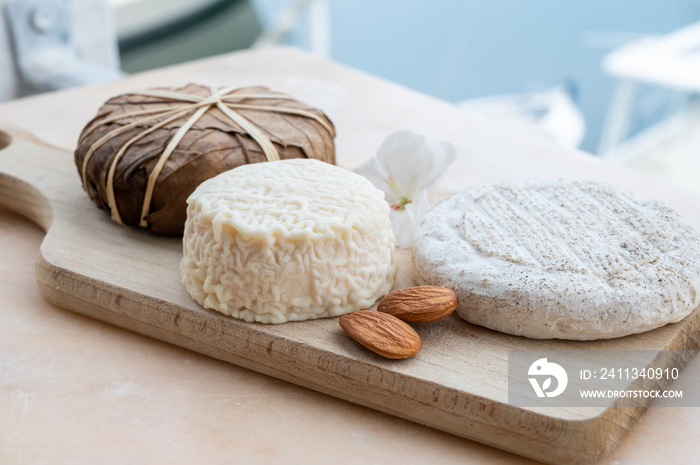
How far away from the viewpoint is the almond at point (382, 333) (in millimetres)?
778

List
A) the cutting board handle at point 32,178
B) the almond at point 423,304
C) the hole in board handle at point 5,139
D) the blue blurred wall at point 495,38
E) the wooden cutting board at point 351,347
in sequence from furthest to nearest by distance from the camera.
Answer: the blue blurred wall at point 495,38 < the hole in board handle at point 5,139 < the cutting board handle at point 32,178 < the almond at point 423,304 < the wooden cutting board at point 351,347

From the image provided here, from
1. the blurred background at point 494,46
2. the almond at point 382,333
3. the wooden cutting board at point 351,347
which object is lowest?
the blurred background at point 494,46

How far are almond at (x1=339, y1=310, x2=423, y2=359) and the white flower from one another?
0.91ft

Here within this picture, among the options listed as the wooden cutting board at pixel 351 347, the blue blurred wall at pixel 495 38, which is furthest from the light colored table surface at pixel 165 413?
the blue blurred wall at pixel 495 38

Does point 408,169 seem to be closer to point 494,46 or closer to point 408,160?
point 408,160

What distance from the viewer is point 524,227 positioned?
927 millimetres

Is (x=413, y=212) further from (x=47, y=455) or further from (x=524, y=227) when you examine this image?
(x=47, y=455)

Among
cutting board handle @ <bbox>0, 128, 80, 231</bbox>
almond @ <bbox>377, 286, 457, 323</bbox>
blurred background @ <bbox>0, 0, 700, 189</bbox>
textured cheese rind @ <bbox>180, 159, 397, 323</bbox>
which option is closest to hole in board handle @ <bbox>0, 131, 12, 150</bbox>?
cutting board handle @ <bbox>0, 128, 80, 231</bbox>

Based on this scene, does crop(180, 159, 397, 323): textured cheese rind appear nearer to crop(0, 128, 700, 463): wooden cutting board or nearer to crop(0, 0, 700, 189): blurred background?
crop(0, 128, 700, 463): wooden cutting board

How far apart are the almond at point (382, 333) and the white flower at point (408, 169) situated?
0.28 metres

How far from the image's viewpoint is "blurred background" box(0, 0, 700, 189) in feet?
11.6

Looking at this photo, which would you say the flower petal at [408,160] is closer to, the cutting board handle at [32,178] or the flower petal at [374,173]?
the flower petal at [374,173]

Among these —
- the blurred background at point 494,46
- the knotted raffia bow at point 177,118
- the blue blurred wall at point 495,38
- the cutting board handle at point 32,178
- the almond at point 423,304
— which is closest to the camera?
the almond at point 423,304

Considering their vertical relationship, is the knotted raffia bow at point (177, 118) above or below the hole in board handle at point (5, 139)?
above
